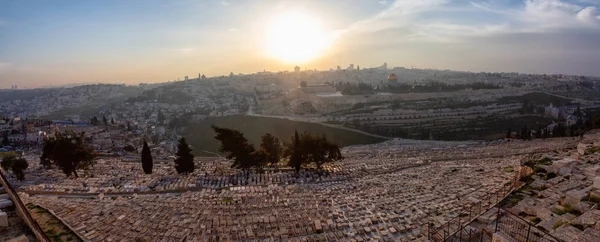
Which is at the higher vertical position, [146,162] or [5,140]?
[146,162]

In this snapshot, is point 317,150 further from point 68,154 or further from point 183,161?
point 68,154

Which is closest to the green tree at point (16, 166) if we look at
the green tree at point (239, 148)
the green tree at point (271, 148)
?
the green tree at point (239, 148)

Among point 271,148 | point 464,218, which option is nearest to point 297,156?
point 271,148

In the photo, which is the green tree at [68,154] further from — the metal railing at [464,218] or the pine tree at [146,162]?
the metal railing at [464,218]

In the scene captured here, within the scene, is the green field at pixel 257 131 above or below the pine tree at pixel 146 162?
below

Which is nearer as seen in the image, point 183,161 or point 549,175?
point 549,175

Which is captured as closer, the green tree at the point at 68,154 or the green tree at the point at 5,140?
the green tree at the point at 68,154

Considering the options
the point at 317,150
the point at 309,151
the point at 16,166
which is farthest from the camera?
the point at 16,166
